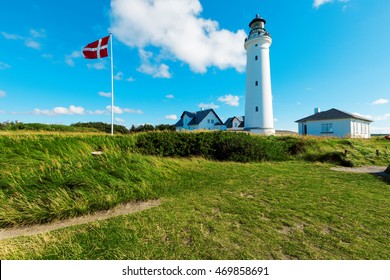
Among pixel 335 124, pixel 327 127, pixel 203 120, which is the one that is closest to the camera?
pixel 335 124

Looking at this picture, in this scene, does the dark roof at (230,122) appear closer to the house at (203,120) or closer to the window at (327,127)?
the house at (203,120)

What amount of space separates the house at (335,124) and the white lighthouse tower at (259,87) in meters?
9.49

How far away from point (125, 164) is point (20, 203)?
7.35 feet

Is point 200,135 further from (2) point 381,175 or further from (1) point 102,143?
(2) point 381,175

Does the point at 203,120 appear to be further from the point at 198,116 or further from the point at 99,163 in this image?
the point at 99,163

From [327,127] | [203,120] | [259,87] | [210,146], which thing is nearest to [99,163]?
[210,146]

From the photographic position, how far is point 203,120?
3722 centimetres

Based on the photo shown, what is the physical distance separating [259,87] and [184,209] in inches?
813

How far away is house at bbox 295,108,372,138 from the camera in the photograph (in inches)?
920

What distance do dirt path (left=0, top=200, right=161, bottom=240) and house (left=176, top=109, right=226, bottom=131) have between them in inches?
1316

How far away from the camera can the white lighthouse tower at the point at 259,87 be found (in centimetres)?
2075

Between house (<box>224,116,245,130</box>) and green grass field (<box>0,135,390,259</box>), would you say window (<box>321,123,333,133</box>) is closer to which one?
house (<box>224,116,245,130</box>)

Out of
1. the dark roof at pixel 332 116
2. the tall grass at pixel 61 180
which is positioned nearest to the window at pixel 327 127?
the dark roof at pixel 332 116
